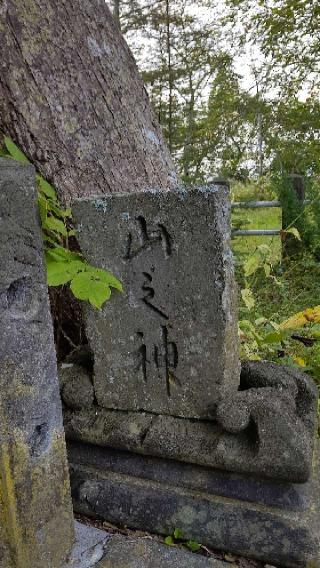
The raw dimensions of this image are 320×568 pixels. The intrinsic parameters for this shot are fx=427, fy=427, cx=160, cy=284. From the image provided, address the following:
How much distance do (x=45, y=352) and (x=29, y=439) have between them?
9.6 inches

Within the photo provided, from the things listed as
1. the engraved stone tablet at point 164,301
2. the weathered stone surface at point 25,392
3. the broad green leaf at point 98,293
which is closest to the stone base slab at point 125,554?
the weathered stone surface at point 25,392

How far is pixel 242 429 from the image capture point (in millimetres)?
1463

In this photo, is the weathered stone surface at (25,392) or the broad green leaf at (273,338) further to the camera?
the broad green leaf at (273,338)

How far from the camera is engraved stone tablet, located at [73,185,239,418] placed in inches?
56.1

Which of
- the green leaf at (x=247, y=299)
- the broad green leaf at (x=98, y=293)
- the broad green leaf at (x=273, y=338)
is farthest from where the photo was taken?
the green leaf at (x=247, y=299)

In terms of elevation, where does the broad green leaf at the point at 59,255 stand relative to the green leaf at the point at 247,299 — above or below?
above

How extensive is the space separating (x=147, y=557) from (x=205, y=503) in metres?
0.25

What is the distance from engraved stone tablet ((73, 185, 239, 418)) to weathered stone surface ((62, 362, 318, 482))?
2.8 inches

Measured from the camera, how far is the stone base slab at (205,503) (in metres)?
1.39

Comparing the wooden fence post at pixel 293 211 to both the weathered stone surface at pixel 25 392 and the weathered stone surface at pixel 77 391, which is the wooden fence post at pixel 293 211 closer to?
the weathered stone surface at pixel 77 391

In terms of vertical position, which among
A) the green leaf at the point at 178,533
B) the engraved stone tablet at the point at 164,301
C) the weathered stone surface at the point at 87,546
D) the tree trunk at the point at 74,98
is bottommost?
the green leaf at the point at 178,533

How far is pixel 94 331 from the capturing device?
1.65 metres

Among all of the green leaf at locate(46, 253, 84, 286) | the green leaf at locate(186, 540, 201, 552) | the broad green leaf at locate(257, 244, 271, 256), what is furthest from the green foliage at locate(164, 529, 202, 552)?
the broad green leaf at locate(257, 244, 271, 256)

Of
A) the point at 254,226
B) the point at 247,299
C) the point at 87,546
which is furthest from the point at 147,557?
the point at 254,226
